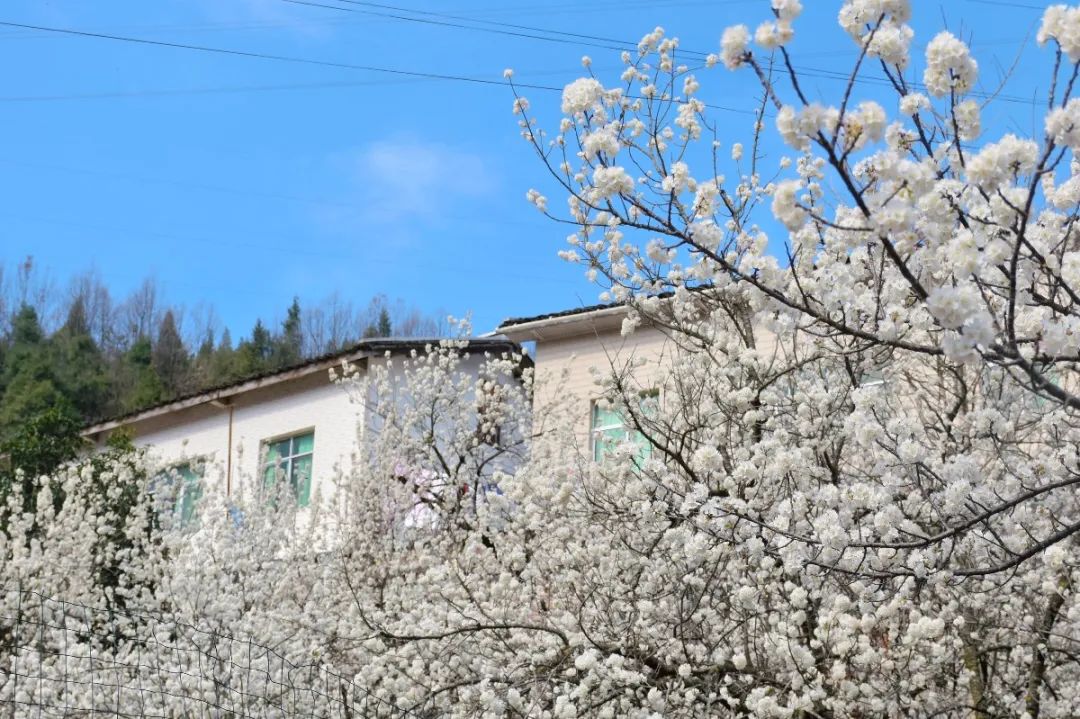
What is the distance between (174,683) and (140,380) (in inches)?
1682

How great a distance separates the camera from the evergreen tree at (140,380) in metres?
44.0

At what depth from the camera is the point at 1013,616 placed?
769 centimetres

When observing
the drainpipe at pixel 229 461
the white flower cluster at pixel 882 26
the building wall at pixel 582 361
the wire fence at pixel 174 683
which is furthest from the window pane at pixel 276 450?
the white flower cluster at pixel 882 26

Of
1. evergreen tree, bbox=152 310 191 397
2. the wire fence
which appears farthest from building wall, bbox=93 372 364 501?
evergreen tree, bbox=152 310 191 397

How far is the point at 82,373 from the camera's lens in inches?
1839

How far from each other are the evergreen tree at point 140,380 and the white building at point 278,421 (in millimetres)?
16900

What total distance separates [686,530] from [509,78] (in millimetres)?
3048

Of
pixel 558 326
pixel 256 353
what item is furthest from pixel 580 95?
pixel 256 353

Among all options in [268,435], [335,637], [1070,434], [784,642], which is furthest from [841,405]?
[268,435]

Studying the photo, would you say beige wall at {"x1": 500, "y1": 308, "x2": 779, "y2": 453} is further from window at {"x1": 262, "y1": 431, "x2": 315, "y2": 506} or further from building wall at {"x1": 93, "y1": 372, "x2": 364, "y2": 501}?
window at {"x1": 262, "y1": 431, "x2": 315, "y2": 506}

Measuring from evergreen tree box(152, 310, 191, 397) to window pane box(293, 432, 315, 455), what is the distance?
3318 cm

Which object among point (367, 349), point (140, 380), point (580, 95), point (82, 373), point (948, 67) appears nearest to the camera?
point (948, 67)

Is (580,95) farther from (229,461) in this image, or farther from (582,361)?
(229,461)

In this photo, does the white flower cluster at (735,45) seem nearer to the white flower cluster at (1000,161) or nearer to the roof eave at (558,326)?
the white flower cluster at (1000,161)
